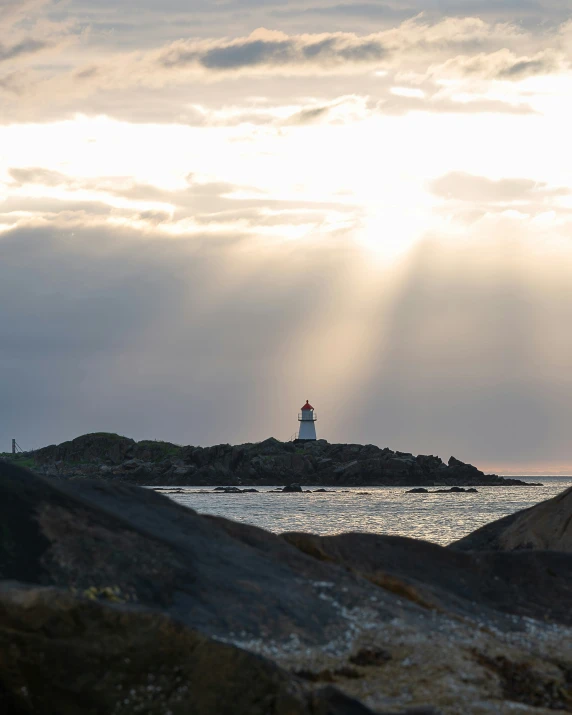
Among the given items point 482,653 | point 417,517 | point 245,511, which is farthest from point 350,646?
point 245,511

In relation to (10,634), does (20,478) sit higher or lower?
higher

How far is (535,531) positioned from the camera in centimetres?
1509

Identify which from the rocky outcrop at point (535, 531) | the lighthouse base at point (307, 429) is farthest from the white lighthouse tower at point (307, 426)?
the rocky outcrop at point (535, 531)

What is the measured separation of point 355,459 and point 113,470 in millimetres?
40112

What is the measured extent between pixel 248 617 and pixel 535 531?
27.4 feet

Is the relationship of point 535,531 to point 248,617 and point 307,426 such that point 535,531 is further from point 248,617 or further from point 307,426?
point 307,426

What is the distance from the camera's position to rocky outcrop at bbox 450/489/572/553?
577 inches

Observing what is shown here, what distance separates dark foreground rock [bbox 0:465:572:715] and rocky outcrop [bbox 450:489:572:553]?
152 inches

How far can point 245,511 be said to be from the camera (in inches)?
2820

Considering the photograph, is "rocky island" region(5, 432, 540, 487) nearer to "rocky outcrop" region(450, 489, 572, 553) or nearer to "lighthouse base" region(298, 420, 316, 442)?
"lighthouse base" region(298, 420, 316, 442)

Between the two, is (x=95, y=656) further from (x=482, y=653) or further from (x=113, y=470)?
(x=113, y=470)

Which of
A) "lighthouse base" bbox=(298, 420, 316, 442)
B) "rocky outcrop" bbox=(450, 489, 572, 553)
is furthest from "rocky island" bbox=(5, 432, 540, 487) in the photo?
"rocky outcrop" bbox=(450, 489, 572, 553)

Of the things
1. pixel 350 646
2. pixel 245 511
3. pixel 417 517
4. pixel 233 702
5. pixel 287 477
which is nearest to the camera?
pixel 233 702

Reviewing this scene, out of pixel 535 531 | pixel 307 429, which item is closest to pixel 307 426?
pixel 307 429
